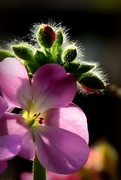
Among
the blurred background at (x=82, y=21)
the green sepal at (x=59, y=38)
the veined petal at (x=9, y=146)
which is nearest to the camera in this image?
the veined petal at (x=9, y=146)

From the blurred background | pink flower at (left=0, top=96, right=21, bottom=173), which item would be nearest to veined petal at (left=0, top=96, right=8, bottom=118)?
pink flower at (left=0, top=96, right=21, bottom=173)

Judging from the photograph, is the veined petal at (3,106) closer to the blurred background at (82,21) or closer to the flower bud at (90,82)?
the flower bud at (90,82)

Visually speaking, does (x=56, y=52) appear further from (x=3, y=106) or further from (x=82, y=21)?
(x=82, y=21)

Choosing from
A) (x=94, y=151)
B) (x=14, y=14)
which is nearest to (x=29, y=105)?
(x=94, y=151)

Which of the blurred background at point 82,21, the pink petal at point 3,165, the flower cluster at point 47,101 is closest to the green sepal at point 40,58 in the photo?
the flower cluster at point 47,101

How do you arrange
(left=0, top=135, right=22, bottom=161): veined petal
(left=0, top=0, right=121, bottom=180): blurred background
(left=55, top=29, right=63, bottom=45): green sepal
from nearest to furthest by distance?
(left=0, top=135, right=22, bottom=161): veined petal < (left=55, top=29, right=63, bottom=45): green sepal < (left=0, top=0, right=121, bottom=180): blurred background

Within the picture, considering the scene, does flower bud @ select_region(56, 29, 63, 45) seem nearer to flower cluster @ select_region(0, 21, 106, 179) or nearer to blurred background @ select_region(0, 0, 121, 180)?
flower cluster @ select_region(0, 21, 106, 179)

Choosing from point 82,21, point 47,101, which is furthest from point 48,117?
point 82,21
